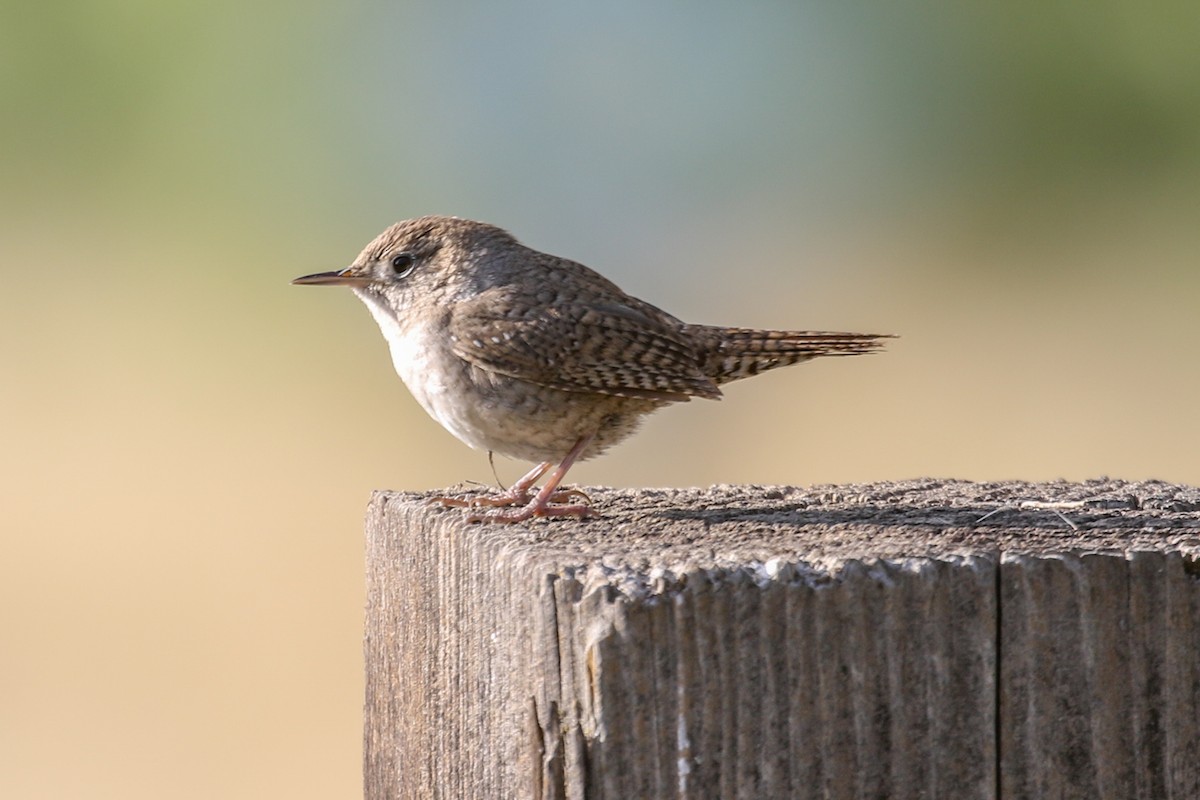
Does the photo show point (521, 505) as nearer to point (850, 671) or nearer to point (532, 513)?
point (532, 513)

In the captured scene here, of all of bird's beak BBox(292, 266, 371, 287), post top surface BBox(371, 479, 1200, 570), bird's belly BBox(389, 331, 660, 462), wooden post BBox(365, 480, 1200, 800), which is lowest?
wooden post BBox(365, 480, 1200, 800)

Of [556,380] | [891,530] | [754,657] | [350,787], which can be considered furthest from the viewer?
[350,787]

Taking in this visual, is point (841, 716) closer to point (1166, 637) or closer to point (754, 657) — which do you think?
point (754, 657)

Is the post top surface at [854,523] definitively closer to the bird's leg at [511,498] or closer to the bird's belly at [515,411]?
the bird's leg at [511,498]

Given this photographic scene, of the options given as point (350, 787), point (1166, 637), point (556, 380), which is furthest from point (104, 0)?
point (1166, 637)

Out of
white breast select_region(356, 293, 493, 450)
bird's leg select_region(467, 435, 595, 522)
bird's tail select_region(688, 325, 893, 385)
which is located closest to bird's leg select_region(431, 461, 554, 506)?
bird's leg select_region(467, 435, 595, 522)

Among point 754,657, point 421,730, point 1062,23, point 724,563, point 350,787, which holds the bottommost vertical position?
point 350,787

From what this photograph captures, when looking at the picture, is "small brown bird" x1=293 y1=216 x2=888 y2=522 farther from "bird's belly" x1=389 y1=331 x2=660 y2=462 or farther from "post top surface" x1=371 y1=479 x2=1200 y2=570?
"post top surface" x1=371 y1=479 x2=1200 y2=570

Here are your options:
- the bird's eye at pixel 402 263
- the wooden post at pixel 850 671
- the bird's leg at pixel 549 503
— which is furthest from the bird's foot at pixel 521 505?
the bird's eye at pixel 402 263
